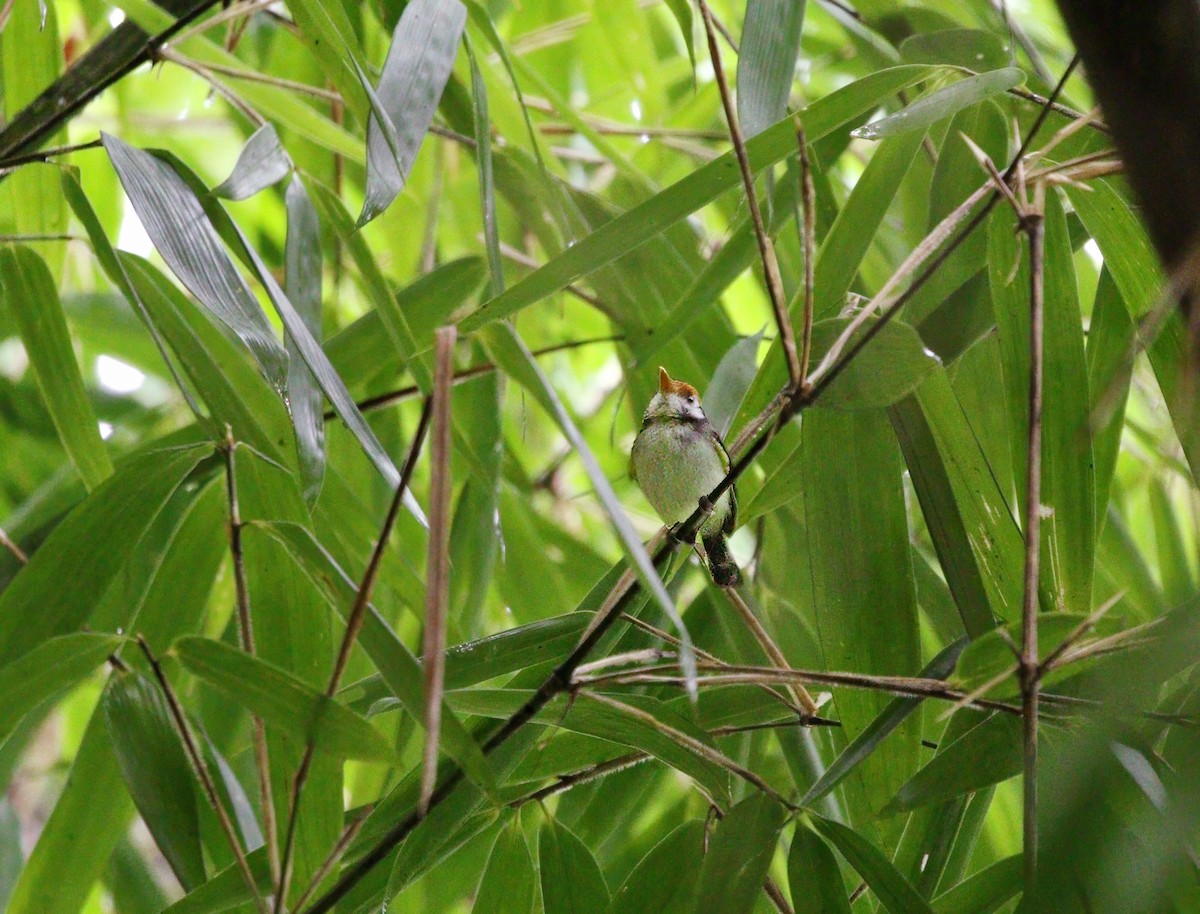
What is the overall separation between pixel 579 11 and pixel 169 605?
1.50 meters

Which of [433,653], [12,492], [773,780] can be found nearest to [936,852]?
[773,780]

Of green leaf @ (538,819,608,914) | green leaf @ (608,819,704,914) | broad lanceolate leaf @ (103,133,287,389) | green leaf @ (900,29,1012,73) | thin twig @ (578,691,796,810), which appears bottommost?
green leaf @ (608,819,704,914)

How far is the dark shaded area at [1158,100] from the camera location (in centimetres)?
51

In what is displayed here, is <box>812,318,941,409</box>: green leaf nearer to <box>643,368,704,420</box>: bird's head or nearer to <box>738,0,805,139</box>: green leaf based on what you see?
<box>738,0,805,139</box>: green leaf

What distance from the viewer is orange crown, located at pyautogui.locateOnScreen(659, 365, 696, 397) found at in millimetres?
1896

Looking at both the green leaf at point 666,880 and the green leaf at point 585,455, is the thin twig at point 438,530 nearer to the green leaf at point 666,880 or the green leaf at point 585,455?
the green leaf at point 585,455

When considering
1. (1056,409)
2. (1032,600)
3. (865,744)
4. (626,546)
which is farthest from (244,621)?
(1056,409)

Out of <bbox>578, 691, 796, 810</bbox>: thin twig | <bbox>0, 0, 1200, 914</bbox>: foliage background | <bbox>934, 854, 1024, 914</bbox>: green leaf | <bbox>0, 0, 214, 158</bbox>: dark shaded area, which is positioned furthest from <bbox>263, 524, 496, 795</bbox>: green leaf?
<bbox>0, 0, 214, 158</bbox>: dark shaded area

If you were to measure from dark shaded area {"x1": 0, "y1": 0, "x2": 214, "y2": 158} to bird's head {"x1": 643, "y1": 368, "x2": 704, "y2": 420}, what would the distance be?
881mm

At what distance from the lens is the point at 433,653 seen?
2.23ft

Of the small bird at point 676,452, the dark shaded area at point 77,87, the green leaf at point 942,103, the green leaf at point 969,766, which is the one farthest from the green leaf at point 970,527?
the dark shaded area at point 77,87

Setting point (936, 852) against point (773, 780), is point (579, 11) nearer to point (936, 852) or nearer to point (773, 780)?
point (773, 780)

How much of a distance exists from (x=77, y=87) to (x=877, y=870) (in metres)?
1.28

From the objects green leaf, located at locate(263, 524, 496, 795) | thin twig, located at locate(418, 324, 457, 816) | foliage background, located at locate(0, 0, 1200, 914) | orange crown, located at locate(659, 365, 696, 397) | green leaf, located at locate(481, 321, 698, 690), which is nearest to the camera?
thin twig, located at locate(418, 324, 457, 816)
